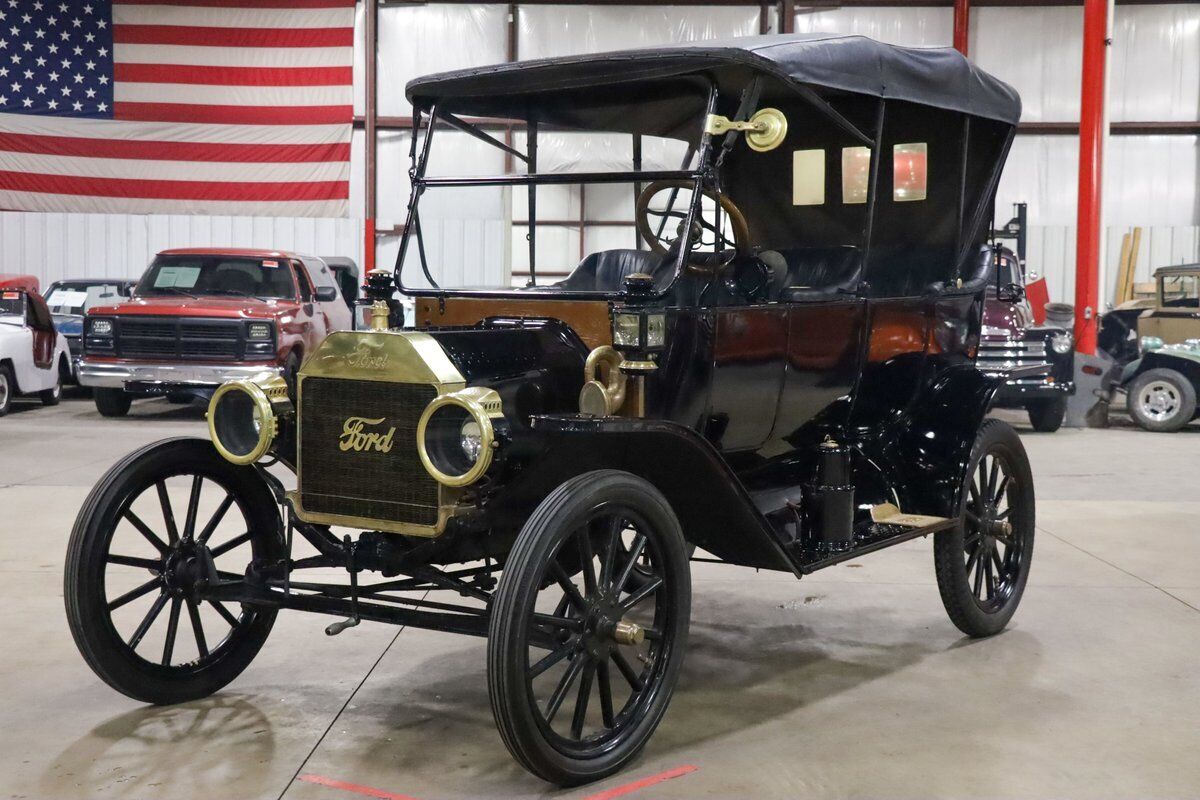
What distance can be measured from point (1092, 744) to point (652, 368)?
64.3 inches

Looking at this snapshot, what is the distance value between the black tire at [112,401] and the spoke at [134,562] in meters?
8.84

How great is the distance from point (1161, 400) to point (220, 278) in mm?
9154

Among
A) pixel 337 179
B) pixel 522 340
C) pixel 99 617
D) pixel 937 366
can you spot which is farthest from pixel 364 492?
pixel 337 179

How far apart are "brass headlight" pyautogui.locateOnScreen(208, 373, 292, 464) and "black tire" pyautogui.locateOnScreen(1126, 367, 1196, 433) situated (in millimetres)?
10561

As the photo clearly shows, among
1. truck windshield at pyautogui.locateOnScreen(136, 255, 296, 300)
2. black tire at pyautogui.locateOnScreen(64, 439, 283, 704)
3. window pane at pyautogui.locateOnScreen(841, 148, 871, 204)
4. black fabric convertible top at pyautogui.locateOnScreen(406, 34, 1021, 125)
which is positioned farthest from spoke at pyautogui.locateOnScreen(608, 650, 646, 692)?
truck windshield at pyautogui.locateOnScreen(136, 255, 296, 300)

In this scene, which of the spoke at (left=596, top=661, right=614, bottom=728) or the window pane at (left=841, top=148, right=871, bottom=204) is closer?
the spoke at (left=596, top=661, right=614, bottom=728)

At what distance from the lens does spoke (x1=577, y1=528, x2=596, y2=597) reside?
317cm

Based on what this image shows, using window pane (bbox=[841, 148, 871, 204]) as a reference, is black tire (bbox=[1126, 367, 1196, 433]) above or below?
below

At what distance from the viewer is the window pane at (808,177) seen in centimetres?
495

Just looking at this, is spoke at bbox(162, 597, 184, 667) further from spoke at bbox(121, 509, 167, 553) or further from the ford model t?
spoke at bbox(121, 509, 167, 553)

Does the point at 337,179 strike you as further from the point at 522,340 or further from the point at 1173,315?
the point at 522,340

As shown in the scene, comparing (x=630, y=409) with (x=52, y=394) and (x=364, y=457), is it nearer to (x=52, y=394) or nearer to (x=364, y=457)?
(x=364, y=457)

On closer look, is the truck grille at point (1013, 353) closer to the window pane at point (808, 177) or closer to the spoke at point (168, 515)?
the window pane at point (808, 177)

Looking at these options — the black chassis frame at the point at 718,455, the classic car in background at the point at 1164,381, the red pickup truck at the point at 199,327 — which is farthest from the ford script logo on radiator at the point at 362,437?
the classic car in background at the point at 1164,381
